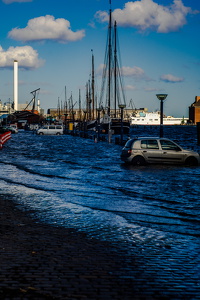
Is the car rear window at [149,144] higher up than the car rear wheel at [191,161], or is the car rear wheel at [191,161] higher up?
the car rear window at [149,144]

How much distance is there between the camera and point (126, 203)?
12.4m

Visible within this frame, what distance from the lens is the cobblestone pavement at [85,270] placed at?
5.25 meters

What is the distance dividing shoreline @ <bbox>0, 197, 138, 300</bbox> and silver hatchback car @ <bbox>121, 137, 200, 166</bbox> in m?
14.6

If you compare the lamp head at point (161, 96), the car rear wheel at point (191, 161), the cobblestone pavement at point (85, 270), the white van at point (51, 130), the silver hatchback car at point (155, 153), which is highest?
the lamp head at point (161, 96)

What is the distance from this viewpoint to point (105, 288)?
213 inches

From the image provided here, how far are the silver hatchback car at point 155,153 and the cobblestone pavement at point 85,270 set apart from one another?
597 inches

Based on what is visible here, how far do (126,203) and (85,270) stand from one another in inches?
252

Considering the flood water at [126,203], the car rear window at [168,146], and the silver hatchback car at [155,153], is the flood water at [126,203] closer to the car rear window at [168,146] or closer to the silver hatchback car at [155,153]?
the silver hatchback car at [155,153]

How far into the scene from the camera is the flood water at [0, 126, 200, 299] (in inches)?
311

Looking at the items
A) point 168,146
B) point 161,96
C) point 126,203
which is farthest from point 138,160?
point 126,203

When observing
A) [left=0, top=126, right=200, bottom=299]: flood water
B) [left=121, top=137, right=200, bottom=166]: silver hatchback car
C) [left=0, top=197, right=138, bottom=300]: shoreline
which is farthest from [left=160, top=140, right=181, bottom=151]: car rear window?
[left=0, top=197, right=138, bottom=300]: shoreline

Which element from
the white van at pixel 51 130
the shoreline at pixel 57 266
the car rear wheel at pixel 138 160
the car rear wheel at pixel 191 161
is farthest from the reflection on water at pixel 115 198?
the white van at pixel 51 130

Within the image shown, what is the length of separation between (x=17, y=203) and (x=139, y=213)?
10.3 feet

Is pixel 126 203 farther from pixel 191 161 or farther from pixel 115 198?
pixel 191 161
